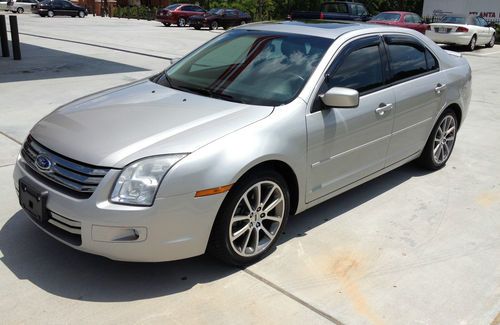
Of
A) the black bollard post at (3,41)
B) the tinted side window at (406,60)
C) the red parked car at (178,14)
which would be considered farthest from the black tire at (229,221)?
the red parked car at (178,14)

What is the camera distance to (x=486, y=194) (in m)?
4.98

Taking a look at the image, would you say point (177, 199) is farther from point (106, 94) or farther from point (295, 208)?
point (106, 94)

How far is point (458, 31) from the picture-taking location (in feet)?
65.0

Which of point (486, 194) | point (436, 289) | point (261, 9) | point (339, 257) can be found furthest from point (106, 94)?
point (261, 9)

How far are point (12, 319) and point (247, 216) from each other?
151 cm

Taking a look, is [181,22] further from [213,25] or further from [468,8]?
[468,8]

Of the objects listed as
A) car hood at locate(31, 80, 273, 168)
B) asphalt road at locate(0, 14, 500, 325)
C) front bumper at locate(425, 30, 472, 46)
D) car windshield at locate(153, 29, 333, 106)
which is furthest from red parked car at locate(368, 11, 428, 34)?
car hood at locate(31, 80, 273, 168)

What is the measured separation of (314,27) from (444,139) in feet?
7.00

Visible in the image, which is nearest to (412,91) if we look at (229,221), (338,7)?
(229,221)

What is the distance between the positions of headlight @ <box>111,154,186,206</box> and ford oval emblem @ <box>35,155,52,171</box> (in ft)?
1.87

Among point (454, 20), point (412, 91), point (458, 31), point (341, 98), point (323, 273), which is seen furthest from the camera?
point (454, 20)

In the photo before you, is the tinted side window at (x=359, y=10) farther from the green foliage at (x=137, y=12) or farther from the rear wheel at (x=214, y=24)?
the green foliage at (x=137, y=12)

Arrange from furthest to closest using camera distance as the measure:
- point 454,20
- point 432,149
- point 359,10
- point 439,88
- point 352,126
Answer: point 359,10 → point 454,20 → point 432,149 → point 439,88 → point 352,126

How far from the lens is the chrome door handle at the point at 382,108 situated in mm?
4221
